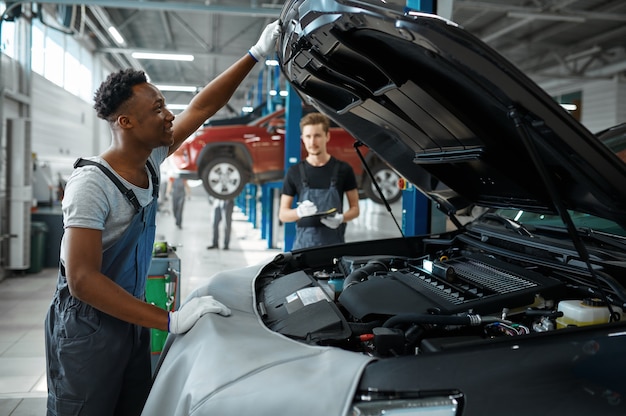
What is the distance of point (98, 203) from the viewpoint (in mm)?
1469

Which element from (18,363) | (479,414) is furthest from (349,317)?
(18,363)

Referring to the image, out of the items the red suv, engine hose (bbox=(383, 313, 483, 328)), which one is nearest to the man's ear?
engine hose (bbox=(383, 313, 483, 328))

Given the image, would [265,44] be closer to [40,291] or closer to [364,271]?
[364,271]

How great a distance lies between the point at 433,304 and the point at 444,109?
0.59m

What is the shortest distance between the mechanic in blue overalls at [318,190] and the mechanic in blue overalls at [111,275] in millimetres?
1618

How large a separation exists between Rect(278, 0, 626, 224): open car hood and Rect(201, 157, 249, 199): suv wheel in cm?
577

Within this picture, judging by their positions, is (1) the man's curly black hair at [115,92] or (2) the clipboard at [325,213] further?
(2) the clipboard at [325,213]

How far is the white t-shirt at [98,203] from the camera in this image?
1429 millimetres

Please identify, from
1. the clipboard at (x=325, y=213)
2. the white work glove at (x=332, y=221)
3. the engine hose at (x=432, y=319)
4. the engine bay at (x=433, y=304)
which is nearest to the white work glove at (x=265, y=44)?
the engine bay at (x=433, y=304)

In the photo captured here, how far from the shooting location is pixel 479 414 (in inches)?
38.0

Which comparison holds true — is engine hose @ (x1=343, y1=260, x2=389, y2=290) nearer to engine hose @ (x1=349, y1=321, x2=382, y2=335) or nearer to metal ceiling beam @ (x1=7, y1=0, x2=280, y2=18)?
engine hose @ (x1=349, y1=321, x2=382, y2=335)

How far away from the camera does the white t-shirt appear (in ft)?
4.69

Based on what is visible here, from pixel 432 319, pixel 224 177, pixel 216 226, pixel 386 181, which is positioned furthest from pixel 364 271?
pixel 216 226

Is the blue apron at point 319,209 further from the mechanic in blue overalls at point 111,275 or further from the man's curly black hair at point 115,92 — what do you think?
the man's curly black hair at point 115,92
